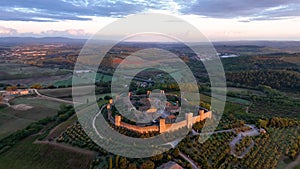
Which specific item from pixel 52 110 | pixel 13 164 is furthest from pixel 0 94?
pixel 13 164

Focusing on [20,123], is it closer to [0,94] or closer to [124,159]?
[0,94]

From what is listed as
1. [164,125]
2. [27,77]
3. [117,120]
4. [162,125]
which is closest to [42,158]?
[117,120]

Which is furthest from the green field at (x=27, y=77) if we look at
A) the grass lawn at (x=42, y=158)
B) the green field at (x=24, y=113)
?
the grass lawn at (x=42, y=158)

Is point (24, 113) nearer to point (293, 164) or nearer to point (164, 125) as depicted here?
point (164, 125)

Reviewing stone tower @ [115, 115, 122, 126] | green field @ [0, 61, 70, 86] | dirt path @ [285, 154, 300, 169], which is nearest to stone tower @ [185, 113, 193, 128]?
stone tower @ [115, 115, 122, 126]

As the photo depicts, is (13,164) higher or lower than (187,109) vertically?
lower

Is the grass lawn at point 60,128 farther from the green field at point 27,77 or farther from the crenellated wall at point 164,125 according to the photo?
the green field at point 27,77
